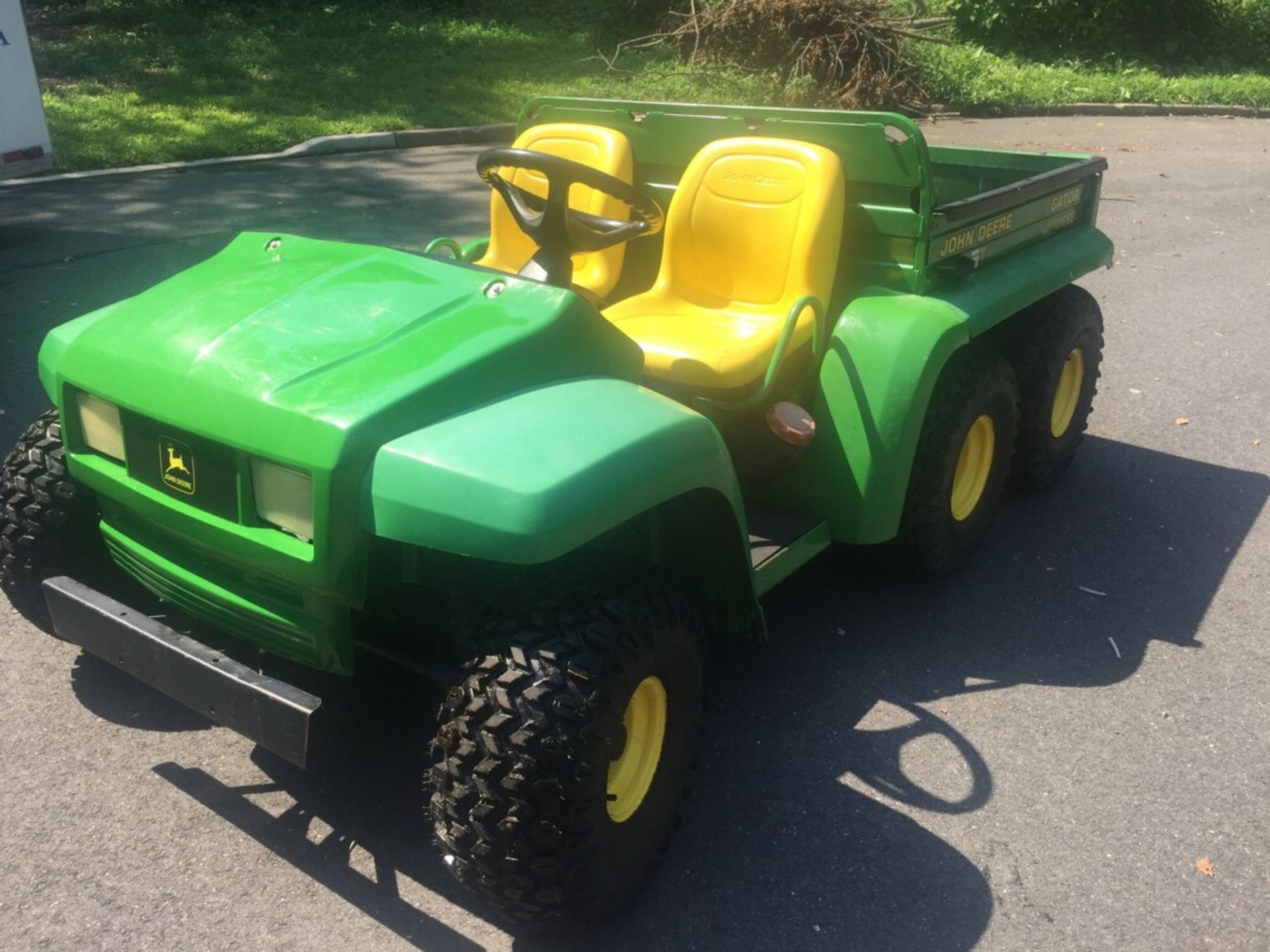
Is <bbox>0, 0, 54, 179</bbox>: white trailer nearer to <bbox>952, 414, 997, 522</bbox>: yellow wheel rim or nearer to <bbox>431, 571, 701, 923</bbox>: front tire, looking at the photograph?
<bbox>952, 414, 997, 522</bbox>: yellow wheel rim

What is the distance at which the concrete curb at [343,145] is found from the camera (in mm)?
9242

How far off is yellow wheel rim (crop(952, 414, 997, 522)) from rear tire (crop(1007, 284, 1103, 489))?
1.06 feet

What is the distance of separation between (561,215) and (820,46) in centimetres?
1001

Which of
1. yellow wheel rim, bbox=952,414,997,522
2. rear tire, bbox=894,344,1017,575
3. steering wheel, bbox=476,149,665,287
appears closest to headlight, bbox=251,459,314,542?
steering wheel, bbox=476,149,665,287

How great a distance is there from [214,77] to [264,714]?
1154cm

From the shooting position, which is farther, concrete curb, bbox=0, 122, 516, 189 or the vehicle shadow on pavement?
concrete curb, bbox=0, 122, 516, 189

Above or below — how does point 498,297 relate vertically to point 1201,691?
above

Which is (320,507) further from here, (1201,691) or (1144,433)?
(1144,433)

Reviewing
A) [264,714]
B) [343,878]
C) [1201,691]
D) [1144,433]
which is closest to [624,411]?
[264,714]

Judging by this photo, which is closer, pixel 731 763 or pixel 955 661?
pixel 731 763

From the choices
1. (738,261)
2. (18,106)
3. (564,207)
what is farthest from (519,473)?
(18,106)

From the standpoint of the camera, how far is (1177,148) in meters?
12.0

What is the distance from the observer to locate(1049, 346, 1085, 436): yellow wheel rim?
4641mm

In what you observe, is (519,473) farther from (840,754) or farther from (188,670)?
(840,754)
